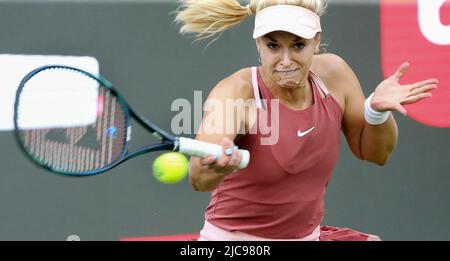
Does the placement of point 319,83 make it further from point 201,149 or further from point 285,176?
point 201,149

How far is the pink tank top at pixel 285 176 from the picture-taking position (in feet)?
8.75

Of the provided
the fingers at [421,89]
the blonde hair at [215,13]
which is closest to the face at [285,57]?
the blonde hair at [215,13]

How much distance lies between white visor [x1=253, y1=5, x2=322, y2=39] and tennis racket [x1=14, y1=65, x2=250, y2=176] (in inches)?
16.6

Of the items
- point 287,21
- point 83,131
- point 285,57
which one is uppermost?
point 287,21

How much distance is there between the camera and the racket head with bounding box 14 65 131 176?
94.3 inches

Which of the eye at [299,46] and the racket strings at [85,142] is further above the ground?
the eye at [299,46]

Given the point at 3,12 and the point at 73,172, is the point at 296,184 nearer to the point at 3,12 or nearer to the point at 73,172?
the point at 73,172

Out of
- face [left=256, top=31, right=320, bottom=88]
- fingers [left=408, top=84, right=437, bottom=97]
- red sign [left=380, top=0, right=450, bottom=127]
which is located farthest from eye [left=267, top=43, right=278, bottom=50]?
red sign [left=380, top=0, right=450, bottom=127]

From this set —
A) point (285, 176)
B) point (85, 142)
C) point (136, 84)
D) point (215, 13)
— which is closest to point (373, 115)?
point (285, 176)

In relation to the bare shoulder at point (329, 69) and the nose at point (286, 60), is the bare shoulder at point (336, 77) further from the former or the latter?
the nose at point (286, 60)

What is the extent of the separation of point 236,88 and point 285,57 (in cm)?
18

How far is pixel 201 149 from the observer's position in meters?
A: 2.36

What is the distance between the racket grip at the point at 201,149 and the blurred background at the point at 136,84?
56.6 inches
